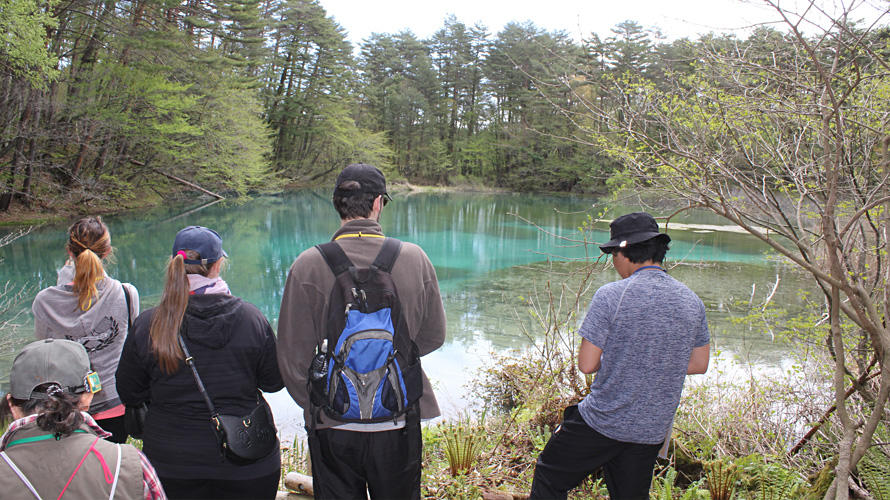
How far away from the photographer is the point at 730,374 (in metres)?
6.34

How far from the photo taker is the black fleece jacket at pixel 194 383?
1773 mm

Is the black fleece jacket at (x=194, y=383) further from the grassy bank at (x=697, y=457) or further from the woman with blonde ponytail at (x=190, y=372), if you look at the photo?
the grassy bank at (x=697, y=457)

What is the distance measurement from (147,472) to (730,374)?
642cm

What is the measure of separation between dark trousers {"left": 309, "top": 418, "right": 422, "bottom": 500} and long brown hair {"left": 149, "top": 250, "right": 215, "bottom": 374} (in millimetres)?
493

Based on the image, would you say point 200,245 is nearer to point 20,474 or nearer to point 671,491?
point 20,474

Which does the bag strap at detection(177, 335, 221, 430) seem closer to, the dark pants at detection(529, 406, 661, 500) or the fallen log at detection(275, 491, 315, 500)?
the fallen log at detection(275, 491, 315, 500)

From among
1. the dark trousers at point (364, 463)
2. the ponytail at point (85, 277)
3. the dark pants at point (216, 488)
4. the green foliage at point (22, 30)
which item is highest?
the green foliage at point (22, 30)

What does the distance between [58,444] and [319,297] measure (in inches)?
29.6

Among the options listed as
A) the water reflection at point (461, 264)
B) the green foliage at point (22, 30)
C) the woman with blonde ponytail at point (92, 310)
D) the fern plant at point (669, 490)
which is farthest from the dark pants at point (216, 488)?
the green foliage at point (22, 30)

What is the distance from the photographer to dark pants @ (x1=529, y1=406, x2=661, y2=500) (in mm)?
1933

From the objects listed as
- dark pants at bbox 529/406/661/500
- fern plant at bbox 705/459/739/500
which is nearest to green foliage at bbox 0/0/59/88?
dark pants at bbox 529/406/661/500

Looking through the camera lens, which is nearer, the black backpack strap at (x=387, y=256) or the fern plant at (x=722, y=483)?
the black backpack strap at (x=387, y=256)

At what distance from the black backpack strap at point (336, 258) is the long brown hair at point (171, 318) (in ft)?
1.51

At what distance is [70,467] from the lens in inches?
48.4
